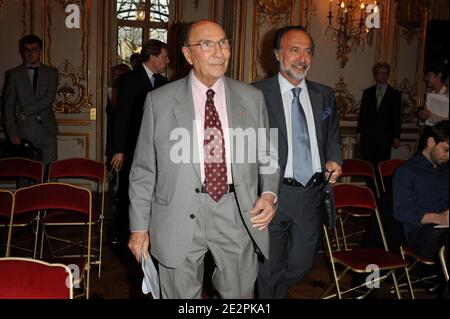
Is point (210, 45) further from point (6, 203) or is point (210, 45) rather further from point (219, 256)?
point (6, 203)

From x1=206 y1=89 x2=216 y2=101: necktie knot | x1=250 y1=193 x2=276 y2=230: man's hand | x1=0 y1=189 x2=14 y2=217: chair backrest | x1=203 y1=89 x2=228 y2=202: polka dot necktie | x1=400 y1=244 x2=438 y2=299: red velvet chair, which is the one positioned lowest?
x1=400 y1=244 x2=438 y2=299: red velvet chair

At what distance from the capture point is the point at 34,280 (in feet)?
6.57

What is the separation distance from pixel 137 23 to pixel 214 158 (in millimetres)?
6165

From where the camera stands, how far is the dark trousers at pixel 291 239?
3092 mm

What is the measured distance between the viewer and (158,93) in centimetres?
239

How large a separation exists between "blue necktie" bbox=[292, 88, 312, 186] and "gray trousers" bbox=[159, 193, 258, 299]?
29.5 inches

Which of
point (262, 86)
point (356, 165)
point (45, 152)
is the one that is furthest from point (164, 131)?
point (45, 152)

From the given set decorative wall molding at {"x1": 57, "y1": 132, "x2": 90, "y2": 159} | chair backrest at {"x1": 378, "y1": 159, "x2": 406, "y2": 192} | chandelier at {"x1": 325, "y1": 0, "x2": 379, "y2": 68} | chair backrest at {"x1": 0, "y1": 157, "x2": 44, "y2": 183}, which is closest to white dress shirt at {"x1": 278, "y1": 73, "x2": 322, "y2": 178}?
chair backrest at {"x1": 378, "y1": 159, "x2": 406, "y2": 192}

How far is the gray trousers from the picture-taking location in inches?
93.4

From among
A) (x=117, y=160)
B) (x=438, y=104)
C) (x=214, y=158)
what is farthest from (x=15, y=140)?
(x=438, y=104)

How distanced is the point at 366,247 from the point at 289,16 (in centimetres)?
430

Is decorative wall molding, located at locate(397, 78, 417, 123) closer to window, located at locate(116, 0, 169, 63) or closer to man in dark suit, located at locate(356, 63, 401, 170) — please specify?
man in dark suit, located at locate(356, 63, 401, 170)

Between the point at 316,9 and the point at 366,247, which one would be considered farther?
the point at 316,9

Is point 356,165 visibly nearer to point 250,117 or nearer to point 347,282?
point 347,282
